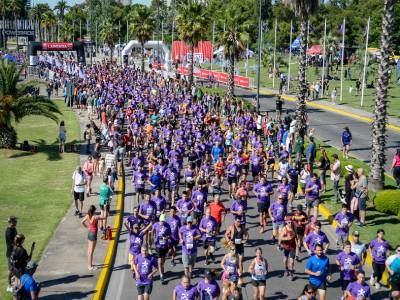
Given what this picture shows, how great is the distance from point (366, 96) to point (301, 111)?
84.3ft

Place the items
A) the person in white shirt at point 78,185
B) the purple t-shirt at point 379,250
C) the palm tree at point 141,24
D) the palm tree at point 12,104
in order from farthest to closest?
the palm tree at point 141,24
the palm tree at point 12,104
the person in white shirt at point 78,185
the purple t-shirt at point 379,250

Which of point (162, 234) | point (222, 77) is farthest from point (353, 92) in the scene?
point (162, 234)

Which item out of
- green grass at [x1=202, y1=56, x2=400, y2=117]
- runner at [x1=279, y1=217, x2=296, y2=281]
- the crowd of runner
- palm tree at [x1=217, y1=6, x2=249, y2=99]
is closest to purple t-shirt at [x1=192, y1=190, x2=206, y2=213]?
the crowd of runner

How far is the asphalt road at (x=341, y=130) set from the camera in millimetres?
28125

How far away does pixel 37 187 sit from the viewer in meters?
21.6

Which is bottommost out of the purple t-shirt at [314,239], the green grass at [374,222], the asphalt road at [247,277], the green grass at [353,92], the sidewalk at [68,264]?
the asphalt road at [247,277]

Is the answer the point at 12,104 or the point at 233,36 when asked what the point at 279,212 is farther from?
the point at 233,36

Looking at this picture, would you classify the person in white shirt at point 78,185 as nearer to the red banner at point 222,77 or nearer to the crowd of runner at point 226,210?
the crowd of runner at point 226,210

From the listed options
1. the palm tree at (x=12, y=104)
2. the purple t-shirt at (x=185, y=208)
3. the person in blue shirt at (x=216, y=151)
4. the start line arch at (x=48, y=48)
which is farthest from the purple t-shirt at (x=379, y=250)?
the start line arch at (x=48, y=48)

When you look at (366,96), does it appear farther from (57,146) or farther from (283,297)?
(283,297)

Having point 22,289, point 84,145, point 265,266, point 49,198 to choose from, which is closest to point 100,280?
point 22,289

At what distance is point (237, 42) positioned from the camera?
145 ft

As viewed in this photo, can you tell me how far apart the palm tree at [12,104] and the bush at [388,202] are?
17.6m

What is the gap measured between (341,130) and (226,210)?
21569 millimetres
